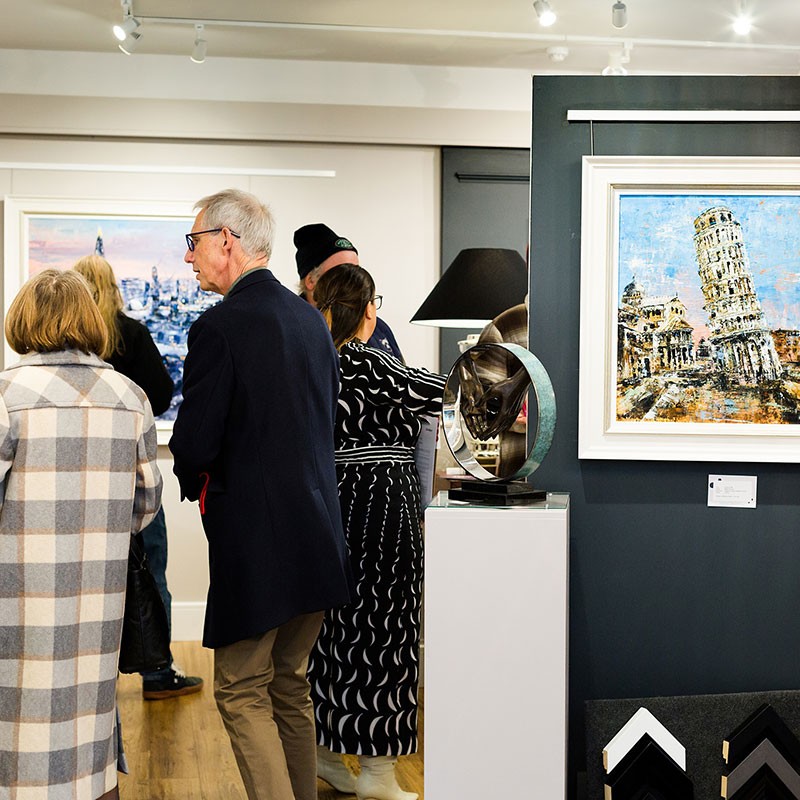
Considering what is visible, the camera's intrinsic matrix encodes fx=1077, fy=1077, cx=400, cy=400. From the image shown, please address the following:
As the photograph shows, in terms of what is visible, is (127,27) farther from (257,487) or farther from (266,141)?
(257,487)

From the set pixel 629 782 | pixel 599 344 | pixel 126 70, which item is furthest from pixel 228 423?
pixel 126 70

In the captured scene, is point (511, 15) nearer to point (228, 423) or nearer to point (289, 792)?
point (228, 423)

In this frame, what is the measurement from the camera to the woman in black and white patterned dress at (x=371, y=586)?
3082 mm

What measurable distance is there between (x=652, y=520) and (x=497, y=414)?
656 mm

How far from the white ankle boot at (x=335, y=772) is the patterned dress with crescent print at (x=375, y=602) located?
131mm

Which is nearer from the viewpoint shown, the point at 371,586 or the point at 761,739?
the point at 761,739

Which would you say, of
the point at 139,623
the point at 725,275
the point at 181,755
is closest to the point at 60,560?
the point at 139,623

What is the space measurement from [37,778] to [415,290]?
330 cm

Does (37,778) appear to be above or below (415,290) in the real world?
below

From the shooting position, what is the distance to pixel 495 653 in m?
2.41

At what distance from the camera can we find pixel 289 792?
250cm

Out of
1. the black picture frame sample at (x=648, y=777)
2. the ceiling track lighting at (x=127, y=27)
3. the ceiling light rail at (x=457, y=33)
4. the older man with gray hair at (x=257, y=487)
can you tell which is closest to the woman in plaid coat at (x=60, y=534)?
the older man with gray hair at (x=257, y=487)

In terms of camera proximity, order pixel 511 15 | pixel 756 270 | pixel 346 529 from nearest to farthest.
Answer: pixel 756 270 → pixel 346 529 → pixel 511 15

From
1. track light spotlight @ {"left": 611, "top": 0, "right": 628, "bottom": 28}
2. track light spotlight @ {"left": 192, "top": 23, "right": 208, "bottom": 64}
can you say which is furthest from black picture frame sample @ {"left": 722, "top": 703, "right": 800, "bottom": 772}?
track light spotlight @ {"left": 192, "top": 23, "right": 208, "bottom": 64}
